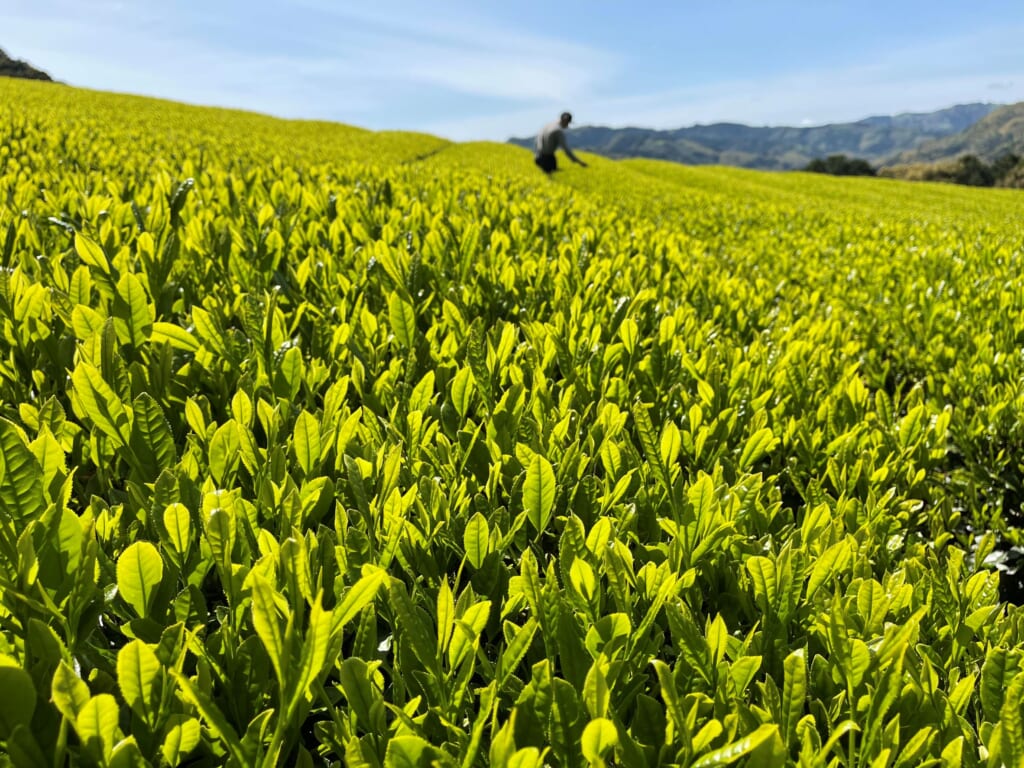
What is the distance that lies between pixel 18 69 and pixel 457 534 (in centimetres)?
10050

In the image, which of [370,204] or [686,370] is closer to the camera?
[686,370]

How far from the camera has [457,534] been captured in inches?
58.7

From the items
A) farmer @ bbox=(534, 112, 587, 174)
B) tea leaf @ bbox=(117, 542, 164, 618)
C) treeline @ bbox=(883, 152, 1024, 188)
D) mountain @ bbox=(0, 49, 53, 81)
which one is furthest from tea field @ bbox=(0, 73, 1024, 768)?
treeline @ bbox=(883, 152, 1024, 188)

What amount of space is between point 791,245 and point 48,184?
7187mm

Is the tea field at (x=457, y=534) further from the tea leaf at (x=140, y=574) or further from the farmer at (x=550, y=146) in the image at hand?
the farmer at (x=550, y=146)

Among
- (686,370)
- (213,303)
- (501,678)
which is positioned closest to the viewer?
(501,678)

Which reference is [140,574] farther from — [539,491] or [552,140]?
[552,140]

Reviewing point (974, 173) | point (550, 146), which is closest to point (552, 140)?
point (550, 146)

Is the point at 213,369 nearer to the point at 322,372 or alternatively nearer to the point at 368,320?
the point at 322,372

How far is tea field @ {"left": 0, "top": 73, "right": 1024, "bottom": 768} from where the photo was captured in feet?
3.37

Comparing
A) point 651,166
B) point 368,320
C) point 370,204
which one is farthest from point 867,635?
point 651,166

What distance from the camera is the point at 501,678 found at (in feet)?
3.75

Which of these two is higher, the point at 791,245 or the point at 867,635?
the point at 791,245

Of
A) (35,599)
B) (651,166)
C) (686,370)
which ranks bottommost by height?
(35,599)
